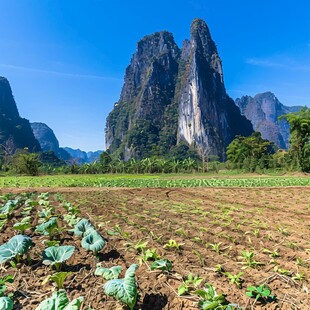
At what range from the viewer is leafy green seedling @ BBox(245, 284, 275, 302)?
9.40 ft

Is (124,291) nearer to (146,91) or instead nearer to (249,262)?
(249,262)

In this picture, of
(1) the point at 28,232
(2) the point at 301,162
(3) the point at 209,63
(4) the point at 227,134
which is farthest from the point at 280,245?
(3) the point at 209,63

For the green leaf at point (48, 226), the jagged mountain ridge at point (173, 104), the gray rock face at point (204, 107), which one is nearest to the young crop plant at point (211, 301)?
the green leaf at point (48, 226)

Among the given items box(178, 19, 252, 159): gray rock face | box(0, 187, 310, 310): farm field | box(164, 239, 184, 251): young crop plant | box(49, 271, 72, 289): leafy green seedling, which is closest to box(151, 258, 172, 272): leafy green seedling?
box(0, 187, 310, 310): farm field

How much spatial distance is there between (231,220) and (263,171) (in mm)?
33836

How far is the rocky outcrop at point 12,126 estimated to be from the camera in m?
114

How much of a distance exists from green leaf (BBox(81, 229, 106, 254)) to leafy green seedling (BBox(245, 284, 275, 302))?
6.02 ft

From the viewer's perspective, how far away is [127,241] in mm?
4516

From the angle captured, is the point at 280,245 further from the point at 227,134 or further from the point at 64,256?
the point at 227,134

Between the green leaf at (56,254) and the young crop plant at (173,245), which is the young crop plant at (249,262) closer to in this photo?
the young crop plant at (173,245)

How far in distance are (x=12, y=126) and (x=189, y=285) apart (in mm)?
134368

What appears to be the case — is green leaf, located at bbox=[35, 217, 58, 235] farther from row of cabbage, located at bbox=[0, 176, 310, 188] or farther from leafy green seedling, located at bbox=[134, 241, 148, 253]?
row of cabbage, located at bbox=[0, 176, 310, 188]

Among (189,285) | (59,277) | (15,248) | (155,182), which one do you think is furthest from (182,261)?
(155,182)

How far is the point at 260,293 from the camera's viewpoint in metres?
2.89
